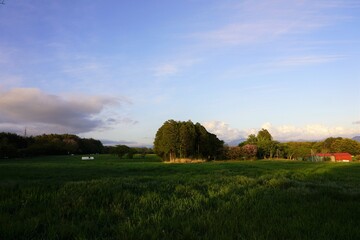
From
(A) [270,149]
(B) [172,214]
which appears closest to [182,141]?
(A) [270,149]

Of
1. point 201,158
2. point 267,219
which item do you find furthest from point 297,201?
point 201,158

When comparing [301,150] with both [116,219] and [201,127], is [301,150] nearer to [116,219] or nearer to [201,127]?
[201,127]

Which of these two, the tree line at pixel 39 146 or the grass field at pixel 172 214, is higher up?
the tree line at pixel 39 146

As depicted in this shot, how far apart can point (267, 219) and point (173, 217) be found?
250cm

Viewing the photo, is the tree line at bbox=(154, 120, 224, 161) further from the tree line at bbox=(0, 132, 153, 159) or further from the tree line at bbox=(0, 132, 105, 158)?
the tree line at bbox=(0, 132, 105, 158)

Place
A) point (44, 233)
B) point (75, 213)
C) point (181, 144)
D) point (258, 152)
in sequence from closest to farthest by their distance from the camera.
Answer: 1. point (44, 233)
2. point (75, 213)
3. point (181, 144)
4. point (258, 152)

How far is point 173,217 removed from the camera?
955cm

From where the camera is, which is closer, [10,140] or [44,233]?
[44,233]

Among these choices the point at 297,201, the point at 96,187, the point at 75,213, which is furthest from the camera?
the point at 96,187

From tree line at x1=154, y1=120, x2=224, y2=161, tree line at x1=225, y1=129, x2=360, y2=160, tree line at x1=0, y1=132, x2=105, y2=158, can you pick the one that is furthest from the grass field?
tree line at x1=0, y1=132, x2=105, y2=158

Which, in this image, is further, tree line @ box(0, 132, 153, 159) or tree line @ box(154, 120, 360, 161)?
tree line @ box(0, 132, 153, 159)

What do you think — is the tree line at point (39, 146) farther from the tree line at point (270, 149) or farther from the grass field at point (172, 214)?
the grass field at point (172, 214)

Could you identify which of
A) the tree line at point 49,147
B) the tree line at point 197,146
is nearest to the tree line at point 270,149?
the tree line at point 197,146

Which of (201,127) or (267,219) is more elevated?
(201,127)
